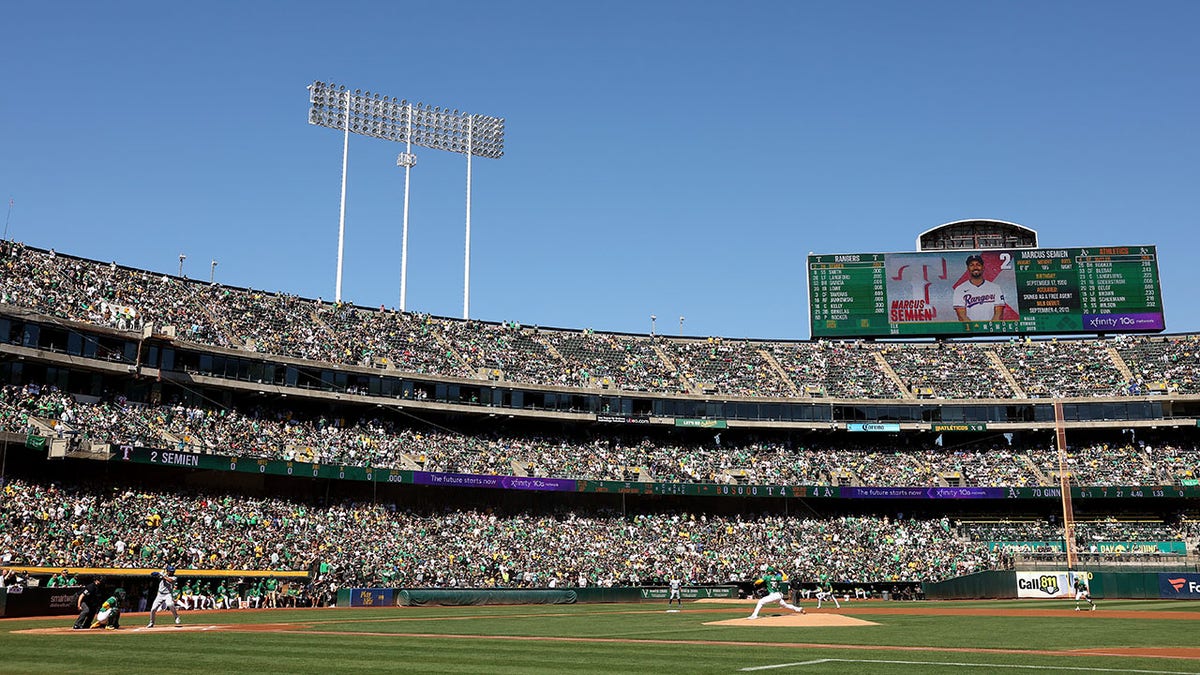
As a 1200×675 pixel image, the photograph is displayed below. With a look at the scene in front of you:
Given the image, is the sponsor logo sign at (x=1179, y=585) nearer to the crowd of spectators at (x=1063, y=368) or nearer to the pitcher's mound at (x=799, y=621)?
the crowd of spectators at (x=1063, y=368)

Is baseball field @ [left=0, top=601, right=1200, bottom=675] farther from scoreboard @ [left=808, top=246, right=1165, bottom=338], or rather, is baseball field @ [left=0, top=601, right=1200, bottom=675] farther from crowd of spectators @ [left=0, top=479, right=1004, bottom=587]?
scoreboard @ [left=808, top=246, right=1165, bottom=338]

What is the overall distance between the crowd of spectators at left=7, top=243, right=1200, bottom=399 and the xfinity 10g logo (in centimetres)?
2094

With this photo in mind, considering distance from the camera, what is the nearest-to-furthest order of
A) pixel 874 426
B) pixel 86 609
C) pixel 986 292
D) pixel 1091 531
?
pixel 86 609
pixel 1091 531
pixel 874 426
pixel 986 292

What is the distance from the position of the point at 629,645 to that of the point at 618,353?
182ft

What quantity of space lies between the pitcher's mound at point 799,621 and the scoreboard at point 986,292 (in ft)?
152

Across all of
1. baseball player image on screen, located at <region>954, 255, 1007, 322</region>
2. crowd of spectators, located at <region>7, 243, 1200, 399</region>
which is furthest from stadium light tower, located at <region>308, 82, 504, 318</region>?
baseball player image on screen, located at <region>954, 255, 1007, 322</region>

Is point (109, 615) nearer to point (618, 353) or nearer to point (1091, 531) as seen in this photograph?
point (618, 353)

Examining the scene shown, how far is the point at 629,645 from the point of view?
22391 millimetres

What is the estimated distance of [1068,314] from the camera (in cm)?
7481

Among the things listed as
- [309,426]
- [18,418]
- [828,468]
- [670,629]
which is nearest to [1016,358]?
[828,468]

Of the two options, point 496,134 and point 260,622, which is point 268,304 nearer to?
point 496,134

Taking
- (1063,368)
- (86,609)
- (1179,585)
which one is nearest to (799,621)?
(86,609)

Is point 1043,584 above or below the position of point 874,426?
below

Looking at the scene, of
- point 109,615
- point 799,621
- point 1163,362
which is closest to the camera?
point 109,615
